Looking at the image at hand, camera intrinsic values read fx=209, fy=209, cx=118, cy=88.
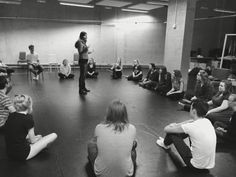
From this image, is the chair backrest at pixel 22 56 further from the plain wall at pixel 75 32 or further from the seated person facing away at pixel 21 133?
the seated person facing away at pixel 21 133

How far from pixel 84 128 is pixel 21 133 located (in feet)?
4.39

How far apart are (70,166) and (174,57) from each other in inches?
205

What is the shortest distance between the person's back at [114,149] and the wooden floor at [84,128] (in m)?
0.57

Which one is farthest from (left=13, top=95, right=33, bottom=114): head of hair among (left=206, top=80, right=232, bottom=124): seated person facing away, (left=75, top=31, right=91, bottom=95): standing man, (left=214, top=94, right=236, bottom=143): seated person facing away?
(left=75, top=31, right=91, bottom=95): standing man

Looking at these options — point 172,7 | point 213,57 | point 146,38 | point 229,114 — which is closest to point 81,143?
point 229,114

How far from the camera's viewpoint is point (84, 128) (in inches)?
139

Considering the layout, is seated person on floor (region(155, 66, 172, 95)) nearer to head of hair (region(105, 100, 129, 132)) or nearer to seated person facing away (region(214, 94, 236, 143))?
seated person facing away (region(214, 94, 236, 143))

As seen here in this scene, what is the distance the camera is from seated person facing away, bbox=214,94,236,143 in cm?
300

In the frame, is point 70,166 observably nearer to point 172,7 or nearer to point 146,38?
point 172,7

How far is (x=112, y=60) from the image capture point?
11.9m

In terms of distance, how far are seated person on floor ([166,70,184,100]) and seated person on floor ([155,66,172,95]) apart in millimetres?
187

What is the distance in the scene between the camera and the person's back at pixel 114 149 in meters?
1.78

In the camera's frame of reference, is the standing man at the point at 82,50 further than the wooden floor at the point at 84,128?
Yes

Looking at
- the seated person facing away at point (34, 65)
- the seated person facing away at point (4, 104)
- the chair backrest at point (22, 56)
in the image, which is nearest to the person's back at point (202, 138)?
the seated person facing away at point (4, 104)
